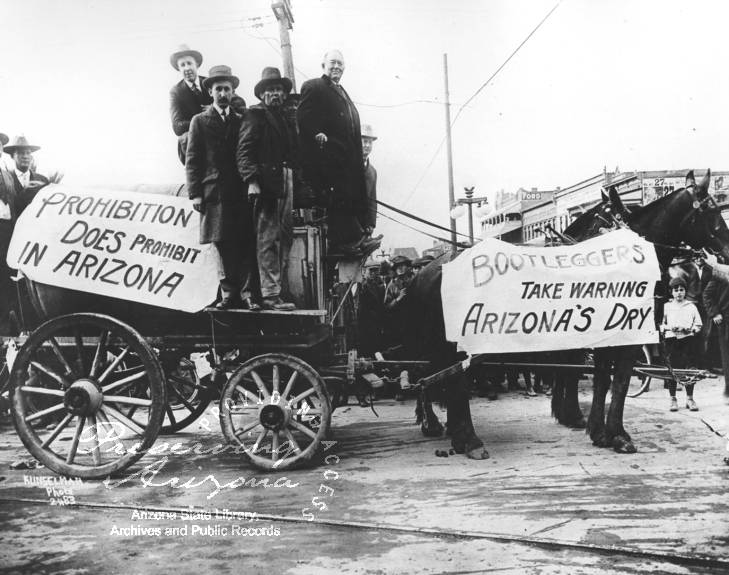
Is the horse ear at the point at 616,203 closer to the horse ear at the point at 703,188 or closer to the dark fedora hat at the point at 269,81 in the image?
the horse ear at the point at 703,188

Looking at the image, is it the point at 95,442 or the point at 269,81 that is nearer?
the point at 95,442

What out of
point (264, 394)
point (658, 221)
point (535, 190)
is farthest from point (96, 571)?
point (535, 190)

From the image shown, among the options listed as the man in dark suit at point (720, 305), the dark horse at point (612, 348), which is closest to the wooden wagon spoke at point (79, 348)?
the dark horse at point (612, 348)

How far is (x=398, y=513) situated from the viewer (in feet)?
13.1

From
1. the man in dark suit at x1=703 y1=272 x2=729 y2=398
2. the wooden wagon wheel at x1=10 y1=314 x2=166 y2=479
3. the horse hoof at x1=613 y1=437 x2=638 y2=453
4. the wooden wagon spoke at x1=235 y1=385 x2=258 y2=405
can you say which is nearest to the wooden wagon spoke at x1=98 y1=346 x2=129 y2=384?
the wooden wagon wheel at x1=10 y1=314 x2=166 y2=479

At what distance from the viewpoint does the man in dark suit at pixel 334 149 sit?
5.43 metres

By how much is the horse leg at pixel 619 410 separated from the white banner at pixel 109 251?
379 cm

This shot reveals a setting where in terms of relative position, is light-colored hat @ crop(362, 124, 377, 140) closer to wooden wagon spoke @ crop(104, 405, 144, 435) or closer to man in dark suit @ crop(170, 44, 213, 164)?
man in dark suit @ crop(170, 44, 213, 164)

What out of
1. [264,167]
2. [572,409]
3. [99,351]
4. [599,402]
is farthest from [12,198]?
[572,409]

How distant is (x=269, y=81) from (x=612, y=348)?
401 cm

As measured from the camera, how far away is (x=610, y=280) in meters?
5.21

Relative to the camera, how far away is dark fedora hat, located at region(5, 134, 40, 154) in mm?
5359

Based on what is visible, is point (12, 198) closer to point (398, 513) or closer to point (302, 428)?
point (302, 428)

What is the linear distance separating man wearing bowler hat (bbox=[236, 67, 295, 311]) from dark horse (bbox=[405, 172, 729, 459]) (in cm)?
146
